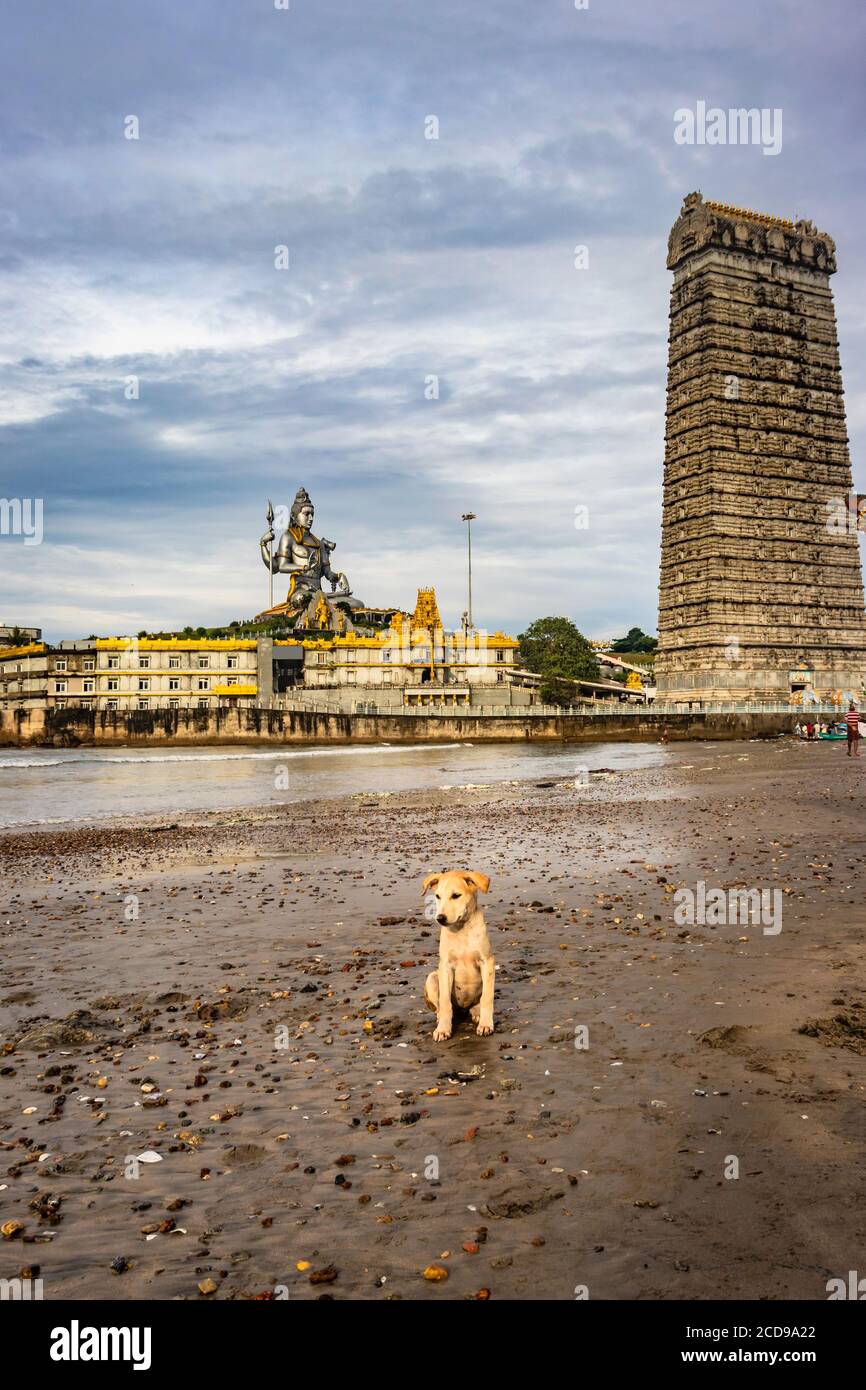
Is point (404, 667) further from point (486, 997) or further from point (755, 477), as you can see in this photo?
point (486, 997)

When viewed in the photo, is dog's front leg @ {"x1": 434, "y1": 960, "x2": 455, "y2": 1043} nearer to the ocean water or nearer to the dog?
the dog

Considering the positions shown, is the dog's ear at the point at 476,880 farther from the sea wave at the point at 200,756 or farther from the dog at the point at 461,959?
the sea wave at the point at 200,756

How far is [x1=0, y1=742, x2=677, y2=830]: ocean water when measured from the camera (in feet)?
129

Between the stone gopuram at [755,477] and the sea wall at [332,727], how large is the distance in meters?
14.9

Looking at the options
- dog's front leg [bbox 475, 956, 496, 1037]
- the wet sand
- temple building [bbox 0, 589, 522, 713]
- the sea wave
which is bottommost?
the sea wave

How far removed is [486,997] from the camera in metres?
8.77

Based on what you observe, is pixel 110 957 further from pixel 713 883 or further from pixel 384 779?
pixel 384 779

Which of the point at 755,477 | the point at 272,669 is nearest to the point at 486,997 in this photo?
the point at 755,477

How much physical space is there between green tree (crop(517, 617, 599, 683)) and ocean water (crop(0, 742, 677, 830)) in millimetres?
35675

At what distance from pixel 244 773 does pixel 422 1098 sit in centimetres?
5257

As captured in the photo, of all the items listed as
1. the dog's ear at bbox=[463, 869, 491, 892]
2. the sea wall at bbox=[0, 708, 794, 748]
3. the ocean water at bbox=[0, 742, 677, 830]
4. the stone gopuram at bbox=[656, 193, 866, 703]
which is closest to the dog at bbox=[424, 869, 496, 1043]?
the dog's ear at bbox=[463, 869, 491, 892]

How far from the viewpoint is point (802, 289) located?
381ft

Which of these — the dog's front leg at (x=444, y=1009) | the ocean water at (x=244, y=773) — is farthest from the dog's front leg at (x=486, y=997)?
the ocean water at (x=244, y=773)
